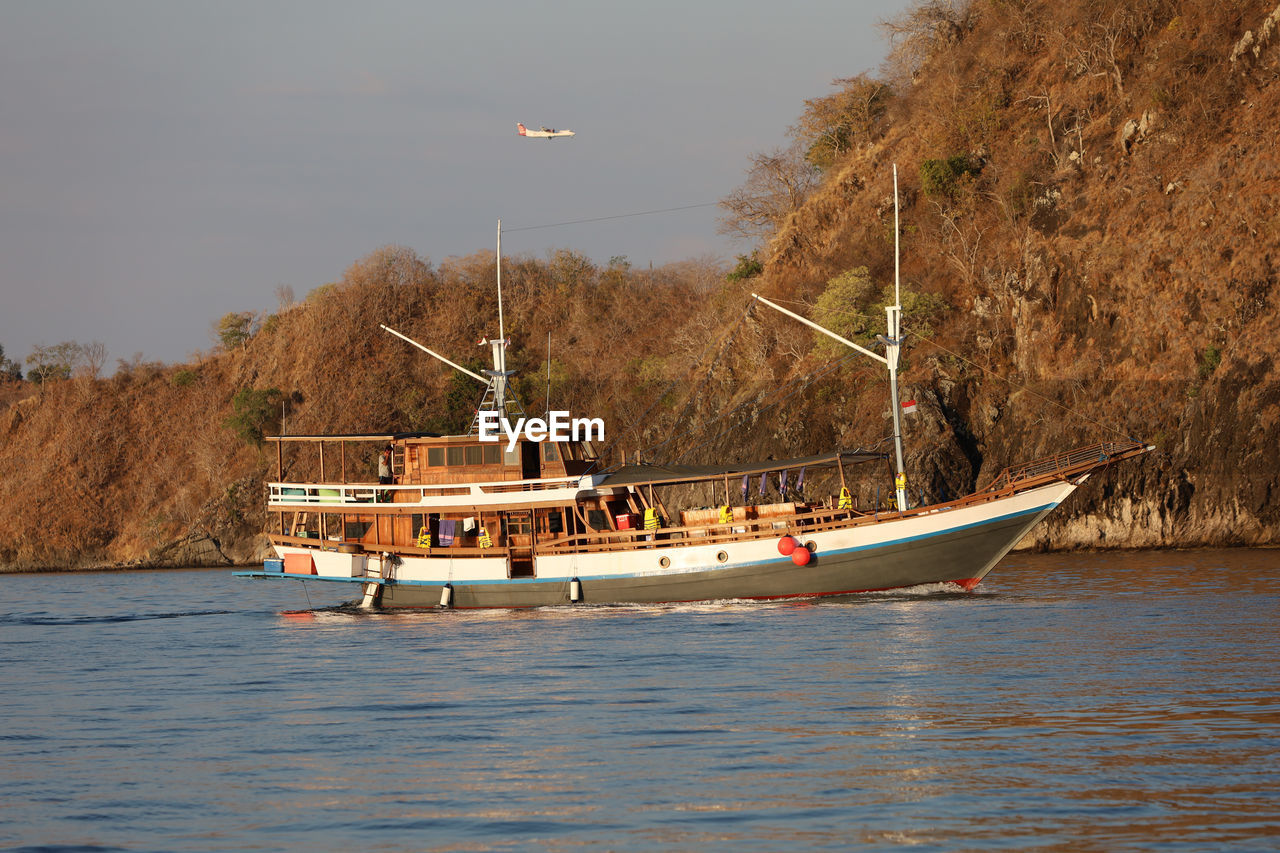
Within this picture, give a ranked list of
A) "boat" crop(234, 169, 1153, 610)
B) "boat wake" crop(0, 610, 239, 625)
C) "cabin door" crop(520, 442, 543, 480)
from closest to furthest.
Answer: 1. "boat" crop(234, 169, 1153, 610)
2. "cabin door" crop(520, 442, 543, 480)
3. "boat wake" crop(0, 610, 239, 625)

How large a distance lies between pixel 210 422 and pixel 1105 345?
7434cm

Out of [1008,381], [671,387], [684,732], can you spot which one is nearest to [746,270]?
[671,387]

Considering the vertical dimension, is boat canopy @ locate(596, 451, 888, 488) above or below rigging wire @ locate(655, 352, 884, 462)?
below

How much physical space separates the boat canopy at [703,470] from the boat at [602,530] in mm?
90

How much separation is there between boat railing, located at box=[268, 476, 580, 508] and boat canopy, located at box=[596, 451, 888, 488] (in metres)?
1.71

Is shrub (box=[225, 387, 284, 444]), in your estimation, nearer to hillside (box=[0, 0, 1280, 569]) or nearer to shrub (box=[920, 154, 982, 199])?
hillside (box=[0, 0, 1280, 569])

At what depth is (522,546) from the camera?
42.5 metres

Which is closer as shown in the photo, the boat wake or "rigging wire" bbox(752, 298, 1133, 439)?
the boat wake

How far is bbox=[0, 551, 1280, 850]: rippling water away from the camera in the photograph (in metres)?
14.9

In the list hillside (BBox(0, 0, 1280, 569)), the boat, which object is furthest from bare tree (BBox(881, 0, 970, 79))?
the boat

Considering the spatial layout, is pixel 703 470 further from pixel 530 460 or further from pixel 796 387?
pixel 796 387

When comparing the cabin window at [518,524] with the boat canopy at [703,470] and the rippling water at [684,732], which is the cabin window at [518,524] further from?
the rippling water at [684,732]

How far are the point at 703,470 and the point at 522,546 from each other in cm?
689

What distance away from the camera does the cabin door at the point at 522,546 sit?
138 ft
